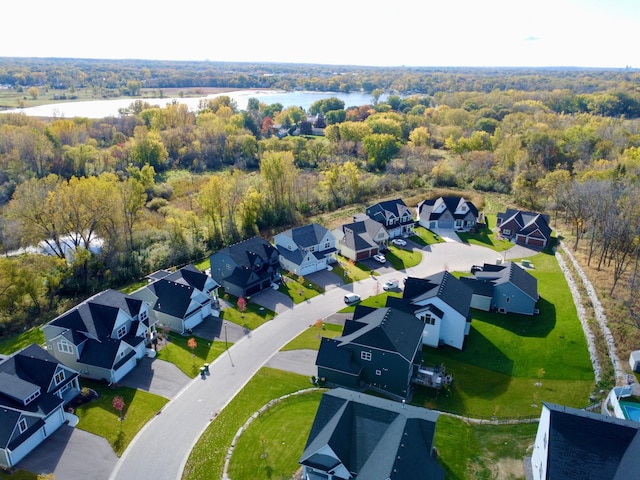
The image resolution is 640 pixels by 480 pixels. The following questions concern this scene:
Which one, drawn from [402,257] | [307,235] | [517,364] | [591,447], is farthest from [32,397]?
[402,257]

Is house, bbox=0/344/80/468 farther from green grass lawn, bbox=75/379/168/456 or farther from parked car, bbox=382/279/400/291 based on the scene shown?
parked car, bbox=382/279/400/291

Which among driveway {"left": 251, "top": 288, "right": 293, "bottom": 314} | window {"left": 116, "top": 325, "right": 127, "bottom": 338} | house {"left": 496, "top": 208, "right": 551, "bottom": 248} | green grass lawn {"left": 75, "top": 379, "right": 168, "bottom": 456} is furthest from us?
house {"left": 496, "top": 208, "right": 551, "bottom": 248}

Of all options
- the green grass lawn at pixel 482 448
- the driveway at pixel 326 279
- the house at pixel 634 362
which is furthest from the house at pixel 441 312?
the house at pixel 634 362

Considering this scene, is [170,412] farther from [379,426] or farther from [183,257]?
[183,257]

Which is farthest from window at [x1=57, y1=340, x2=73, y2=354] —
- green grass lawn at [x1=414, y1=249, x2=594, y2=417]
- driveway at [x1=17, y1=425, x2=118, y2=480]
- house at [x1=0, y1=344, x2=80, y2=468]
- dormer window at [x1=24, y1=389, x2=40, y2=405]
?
green grass lawn at [x1=414, y1=249, x2=594, y2=417]

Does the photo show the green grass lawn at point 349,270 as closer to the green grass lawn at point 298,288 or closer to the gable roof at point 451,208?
the green grass lawn at point 298,288

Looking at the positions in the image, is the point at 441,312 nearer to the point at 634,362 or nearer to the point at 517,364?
the point at 517,364
